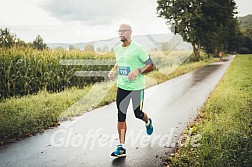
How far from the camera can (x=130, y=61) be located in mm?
4391

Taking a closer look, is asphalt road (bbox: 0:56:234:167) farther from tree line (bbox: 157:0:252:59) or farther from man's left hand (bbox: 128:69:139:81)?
tree line (bbox: 157:0:252:59)

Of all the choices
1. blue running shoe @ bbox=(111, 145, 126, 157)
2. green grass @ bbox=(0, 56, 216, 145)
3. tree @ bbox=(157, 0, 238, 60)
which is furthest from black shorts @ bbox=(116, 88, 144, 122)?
tree @ bbox=(157, 0, 238, 60)

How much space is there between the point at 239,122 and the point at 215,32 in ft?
111

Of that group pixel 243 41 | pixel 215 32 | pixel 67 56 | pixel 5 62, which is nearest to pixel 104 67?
pixel 67 56

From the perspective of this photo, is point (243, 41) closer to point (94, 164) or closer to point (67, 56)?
point (67, 56)

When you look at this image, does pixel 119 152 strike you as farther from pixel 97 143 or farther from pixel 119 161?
pixel 97 143

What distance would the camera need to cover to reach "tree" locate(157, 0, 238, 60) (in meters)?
32.2

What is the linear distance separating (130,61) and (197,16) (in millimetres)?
29046

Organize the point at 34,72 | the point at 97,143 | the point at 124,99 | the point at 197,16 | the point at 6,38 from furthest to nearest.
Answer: the point at 197,16 → the point at 6,38 → the point at 34,72 → the point at 97,143 → the point at 124,99

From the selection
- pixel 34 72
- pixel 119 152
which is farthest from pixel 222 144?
pixel 34 72

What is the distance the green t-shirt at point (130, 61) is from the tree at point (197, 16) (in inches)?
1123

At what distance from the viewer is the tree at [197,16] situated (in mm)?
32219

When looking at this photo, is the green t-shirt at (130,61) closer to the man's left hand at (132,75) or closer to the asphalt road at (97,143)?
the man's left hand at (132,75)

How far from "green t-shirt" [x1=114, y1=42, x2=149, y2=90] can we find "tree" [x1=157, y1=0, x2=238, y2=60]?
28.5 m
